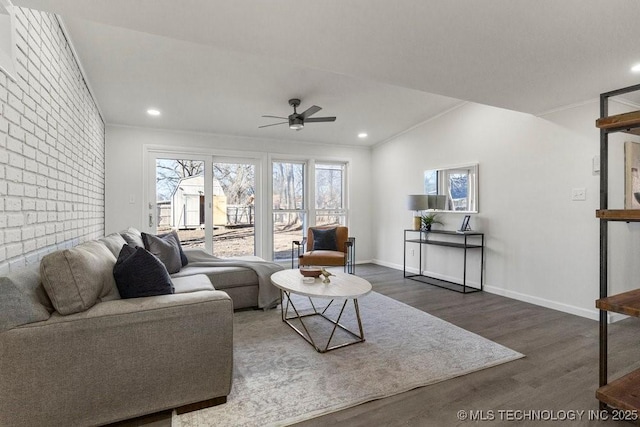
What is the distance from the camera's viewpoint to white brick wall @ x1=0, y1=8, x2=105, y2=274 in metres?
1.54

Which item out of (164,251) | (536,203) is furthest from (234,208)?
(536,203)

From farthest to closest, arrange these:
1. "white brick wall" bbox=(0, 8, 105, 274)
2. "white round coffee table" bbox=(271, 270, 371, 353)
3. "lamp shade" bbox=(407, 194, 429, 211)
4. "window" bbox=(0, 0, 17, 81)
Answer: "lamp shade" bbox=(407, 194, 429, 211) < "white round coffee table" bbox=(271, 270, 371, 353) < "white brick wall" bbox=(0, 8, 105, 274) < "window" bbox=(0, 0, 17, 81)

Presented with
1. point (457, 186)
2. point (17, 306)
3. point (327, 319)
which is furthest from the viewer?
point (457, 186)

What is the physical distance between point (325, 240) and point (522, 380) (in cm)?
329

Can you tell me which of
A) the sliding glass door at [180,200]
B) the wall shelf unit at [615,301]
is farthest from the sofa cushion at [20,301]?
the sliding glass door at [180,200]

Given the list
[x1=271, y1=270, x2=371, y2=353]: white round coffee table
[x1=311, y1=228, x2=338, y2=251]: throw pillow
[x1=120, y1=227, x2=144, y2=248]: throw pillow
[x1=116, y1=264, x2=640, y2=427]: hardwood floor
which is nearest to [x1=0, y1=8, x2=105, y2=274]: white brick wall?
[x1=120, y1=227, x2=144, y2=248]: throw pillow

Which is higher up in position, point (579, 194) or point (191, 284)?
point (579, 194)

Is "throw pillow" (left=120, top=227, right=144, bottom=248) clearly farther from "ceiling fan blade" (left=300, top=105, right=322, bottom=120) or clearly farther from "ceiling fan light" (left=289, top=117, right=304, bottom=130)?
"ceiling fan blade" (left=300, top=105, right=322, bottom=120)

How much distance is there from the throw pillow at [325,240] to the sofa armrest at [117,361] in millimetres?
3242

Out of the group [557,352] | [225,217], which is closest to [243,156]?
[225,217]

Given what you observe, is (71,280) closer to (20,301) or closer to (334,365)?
(20,301)

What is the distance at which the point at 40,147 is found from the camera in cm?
192

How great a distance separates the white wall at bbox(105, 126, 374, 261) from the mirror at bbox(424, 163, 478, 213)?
5.77 ft

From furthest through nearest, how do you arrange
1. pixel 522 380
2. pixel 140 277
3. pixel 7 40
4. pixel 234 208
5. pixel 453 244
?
pixel 234 208
pixel 453 244
pixel 522 380
pixel 140 277
pixel 7 40
